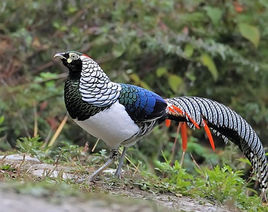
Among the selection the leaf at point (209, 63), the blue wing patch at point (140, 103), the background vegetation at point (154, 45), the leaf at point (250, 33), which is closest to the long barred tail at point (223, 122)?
the blue wing patch at point (140, 103)

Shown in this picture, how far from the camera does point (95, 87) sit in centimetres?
476

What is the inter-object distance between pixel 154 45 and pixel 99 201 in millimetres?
5909

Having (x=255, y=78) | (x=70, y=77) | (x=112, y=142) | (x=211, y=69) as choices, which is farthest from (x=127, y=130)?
(x=255, y=78)

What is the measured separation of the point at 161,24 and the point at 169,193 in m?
4.81

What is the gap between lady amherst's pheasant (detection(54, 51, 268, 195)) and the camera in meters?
4.70

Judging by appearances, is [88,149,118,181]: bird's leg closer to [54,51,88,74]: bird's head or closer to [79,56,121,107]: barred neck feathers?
[79,56,121,107]: barred neck feathers

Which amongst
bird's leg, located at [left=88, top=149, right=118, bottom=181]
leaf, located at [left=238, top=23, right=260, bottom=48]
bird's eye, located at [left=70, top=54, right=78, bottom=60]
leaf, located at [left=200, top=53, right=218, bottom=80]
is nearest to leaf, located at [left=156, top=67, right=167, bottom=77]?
leaf, located at [left=200, top=53, right=218, bottom=80]

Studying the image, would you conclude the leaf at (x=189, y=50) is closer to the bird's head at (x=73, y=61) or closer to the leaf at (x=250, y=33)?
the leaf at (x=250, y=33)

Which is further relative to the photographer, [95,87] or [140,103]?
[140,103]

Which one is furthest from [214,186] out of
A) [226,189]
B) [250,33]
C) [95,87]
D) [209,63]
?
[250,33]

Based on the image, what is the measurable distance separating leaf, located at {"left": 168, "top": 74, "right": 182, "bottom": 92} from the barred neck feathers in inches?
168

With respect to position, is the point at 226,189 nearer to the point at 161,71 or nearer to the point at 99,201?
the point at 99,201

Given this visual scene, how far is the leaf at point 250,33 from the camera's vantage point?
9.38 m

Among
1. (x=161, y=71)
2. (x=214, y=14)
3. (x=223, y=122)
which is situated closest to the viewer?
(x=223, y=122)
